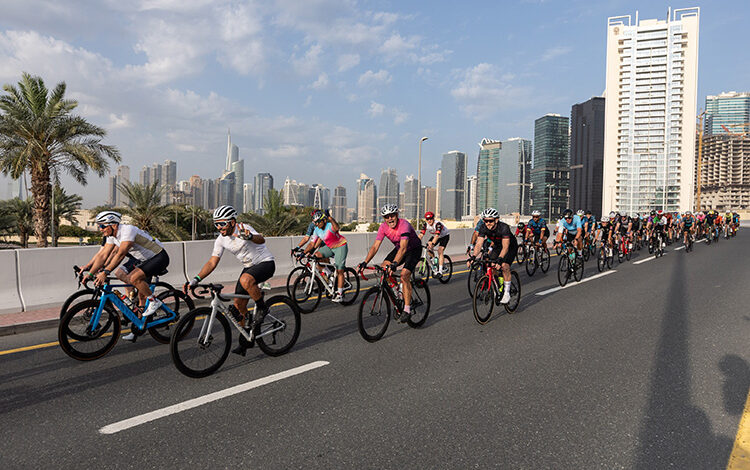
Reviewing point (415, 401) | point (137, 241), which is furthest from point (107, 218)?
point (415, 401)

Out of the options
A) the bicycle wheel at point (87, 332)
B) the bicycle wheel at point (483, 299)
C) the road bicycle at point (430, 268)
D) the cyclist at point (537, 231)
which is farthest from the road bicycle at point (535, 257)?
the bicycle wheel at point (87, 332)

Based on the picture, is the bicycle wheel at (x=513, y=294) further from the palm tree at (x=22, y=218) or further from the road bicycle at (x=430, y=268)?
the palm tree at (x=22, y=218)

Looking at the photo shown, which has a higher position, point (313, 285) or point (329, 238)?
point (329, 238)

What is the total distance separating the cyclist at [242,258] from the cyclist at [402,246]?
1651 mm

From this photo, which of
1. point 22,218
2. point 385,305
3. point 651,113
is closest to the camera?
point 385,305

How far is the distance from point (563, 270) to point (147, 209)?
19320 millimetres

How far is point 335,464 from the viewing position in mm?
3160

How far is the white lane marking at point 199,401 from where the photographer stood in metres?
3.74

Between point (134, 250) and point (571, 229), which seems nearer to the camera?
point (134, 250)

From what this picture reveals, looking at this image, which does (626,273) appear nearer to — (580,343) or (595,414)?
(580,343)

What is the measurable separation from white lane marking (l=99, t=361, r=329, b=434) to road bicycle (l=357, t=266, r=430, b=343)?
102 cm

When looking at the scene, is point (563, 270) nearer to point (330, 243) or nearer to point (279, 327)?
point (330, 243)

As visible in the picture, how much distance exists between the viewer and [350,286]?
30.1 ft

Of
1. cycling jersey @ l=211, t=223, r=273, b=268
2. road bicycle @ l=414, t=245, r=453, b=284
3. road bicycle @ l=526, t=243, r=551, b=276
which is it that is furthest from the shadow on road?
road bicycle @ l=526, t=243, r=551, b=276
